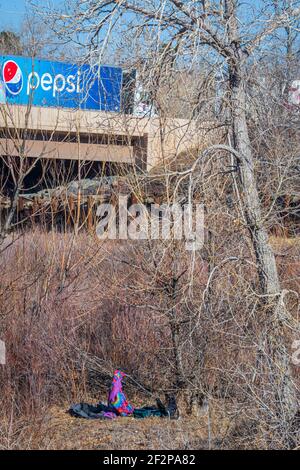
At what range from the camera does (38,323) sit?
32.8ft

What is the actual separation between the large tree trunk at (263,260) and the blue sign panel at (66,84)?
56.6 inches

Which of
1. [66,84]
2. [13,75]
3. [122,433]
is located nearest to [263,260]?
[122,433]

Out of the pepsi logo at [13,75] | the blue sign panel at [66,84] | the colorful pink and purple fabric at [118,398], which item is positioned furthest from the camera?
the pepsi logo at [13,75]

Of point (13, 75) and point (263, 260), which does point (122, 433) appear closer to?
point (263, 260)

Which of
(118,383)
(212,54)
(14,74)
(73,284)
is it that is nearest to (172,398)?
(118,383)

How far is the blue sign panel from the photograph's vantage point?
8078 millimetres

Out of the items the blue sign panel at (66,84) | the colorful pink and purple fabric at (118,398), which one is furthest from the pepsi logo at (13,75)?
the colorful pink and purple fabric at (118,398)

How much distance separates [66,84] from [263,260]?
5849 millimetres

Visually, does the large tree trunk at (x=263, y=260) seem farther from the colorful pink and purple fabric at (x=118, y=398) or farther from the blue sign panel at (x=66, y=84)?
the colorful pink and purple fabric at (x=118, y=398)

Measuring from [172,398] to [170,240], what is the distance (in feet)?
6.62

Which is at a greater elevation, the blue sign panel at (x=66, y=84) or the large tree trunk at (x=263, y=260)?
the blue sign panel at (x=66, y=84)

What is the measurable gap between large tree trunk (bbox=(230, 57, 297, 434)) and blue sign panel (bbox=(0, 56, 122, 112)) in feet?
4.71

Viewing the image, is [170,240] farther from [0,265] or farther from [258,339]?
[0,265]

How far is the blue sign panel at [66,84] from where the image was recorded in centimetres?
808
